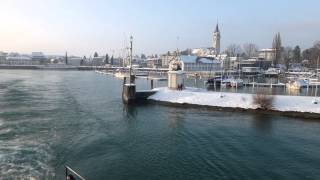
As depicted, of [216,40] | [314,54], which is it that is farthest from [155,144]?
[216,40]

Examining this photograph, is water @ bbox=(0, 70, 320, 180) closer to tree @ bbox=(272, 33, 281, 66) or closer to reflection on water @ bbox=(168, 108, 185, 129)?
reflection on water @ bbox=(168, 108, 185, 129)

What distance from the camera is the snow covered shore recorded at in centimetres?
3597

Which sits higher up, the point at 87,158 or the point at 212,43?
the point at 212,43

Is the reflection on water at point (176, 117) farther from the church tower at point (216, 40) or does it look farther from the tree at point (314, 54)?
the church tower at point (216, 40)

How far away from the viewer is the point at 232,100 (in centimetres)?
3969

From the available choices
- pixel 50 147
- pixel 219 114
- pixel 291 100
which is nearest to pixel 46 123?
pixel 50 147

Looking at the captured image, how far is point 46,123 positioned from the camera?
96.2 feet

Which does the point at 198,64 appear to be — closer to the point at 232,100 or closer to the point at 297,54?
the point at 297,54

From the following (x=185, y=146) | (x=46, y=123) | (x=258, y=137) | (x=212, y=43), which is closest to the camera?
(x=185, y=146)

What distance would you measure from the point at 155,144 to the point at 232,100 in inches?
688

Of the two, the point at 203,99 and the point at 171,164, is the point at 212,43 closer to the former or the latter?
the point at 203,99

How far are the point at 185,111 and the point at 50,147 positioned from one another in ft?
57.5

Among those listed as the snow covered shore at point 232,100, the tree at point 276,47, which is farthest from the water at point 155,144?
the tree at point 276,47

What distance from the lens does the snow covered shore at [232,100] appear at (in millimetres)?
35969
